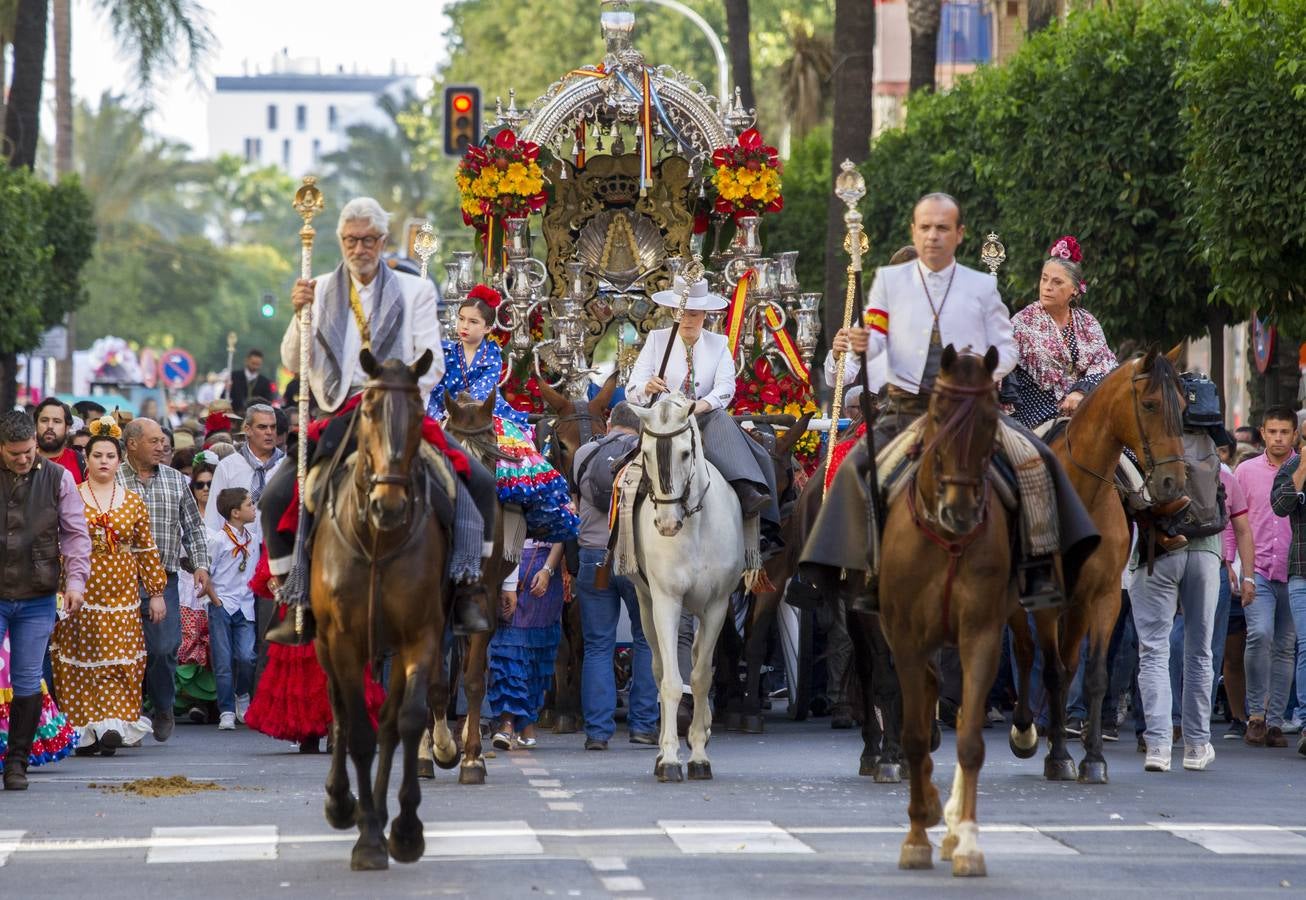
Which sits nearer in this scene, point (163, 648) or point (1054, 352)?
point (1054, 352)

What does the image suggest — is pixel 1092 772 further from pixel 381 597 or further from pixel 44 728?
pixel 44 728

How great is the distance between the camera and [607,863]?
10.8 m

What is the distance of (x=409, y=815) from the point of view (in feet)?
35.4

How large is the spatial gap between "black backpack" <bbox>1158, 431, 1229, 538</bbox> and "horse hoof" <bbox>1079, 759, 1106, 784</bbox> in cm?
171

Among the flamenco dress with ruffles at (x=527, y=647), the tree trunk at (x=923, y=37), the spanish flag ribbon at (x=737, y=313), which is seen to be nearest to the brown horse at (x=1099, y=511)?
the flamenco dress with ruffles at (x=527, y=647)

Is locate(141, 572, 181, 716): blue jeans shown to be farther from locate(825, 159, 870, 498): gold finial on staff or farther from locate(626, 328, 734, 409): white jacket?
locate(825, 159, 870, 498): gold finial on staff

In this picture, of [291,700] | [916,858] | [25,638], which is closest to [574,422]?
[291,700]

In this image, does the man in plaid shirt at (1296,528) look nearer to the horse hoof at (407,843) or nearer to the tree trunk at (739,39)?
the horse hoof at (407,843)

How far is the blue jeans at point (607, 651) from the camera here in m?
17.5

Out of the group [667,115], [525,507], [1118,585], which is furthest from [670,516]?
[667,115]

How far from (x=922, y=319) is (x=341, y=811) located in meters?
3.59

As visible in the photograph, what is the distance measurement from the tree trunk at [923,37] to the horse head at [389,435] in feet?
84.6

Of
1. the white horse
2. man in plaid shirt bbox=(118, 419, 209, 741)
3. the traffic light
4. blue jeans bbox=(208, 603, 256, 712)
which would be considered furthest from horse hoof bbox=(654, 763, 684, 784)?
the traffic light

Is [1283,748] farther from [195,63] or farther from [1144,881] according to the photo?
[195,63]
